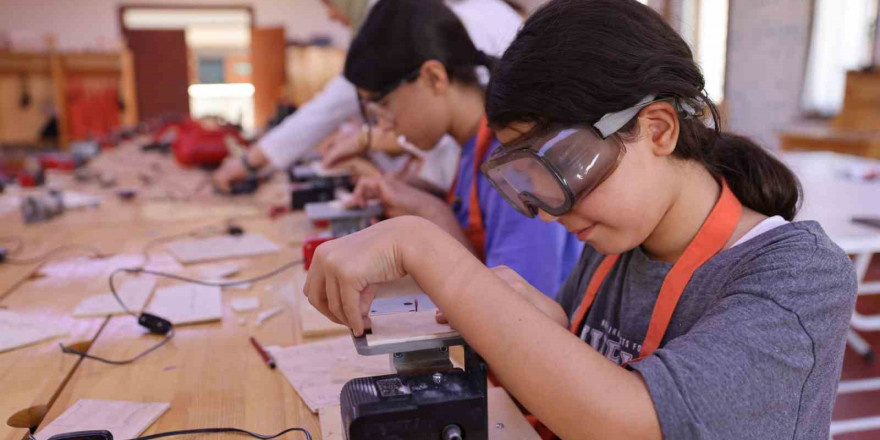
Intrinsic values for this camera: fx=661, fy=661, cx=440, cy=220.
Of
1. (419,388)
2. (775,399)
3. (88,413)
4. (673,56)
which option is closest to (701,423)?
(775,399)

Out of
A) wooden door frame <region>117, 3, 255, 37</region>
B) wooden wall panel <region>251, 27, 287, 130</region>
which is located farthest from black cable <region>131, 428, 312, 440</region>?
wooden door frame <region>117, 3, 255, 37</region>

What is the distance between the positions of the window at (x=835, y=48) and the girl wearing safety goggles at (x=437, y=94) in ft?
16.5

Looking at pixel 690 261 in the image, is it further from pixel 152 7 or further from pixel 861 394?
pixel 152 7

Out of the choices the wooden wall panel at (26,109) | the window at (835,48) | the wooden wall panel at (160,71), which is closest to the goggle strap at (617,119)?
the window at (835,48)

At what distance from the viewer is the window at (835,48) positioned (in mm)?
5590

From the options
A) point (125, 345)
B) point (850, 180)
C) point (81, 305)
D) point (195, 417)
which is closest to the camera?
point (195, 417)

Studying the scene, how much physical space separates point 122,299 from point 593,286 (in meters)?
1.10

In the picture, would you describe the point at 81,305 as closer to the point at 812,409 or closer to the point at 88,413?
the point at 88,413

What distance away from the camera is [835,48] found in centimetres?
591

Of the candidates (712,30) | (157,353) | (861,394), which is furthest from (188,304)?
(712,30)

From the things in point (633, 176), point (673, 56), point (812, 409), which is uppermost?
point (673, 56)

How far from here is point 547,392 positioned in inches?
28.1

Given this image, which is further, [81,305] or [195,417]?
[81,305]

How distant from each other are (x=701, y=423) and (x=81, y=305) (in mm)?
1362
